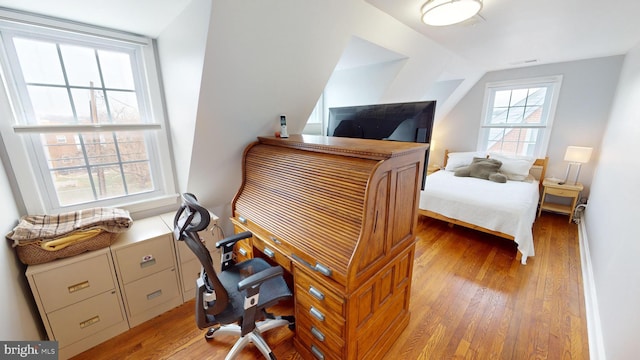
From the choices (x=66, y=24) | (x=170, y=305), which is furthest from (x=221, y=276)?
(x=66, y=24)

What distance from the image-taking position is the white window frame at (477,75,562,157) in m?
3.58

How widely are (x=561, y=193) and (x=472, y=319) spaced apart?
290 cm

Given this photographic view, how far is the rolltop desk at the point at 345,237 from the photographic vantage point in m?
1.19

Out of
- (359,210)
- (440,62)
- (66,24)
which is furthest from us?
(440,62)

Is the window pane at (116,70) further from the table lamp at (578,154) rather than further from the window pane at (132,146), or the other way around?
the table lamp at (578,154)

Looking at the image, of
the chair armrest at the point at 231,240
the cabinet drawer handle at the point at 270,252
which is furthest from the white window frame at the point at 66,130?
the cabinet drawer handle at the point at 270,252

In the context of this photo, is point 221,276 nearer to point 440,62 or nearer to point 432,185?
point 432,185

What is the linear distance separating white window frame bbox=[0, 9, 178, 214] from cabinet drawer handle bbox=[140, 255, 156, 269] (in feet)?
1.66

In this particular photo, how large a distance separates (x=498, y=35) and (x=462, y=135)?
2.56 meters

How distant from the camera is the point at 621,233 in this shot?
5.42 ft

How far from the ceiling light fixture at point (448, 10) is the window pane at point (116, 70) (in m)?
2.28

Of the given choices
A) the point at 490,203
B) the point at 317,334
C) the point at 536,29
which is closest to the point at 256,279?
the point at 317,334

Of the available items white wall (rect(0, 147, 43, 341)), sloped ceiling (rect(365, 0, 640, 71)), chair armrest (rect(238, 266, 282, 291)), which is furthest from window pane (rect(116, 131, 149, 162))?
sloped ceiling (rect(365, 0, 640, 71))

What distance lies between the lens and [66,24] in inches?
60.4
